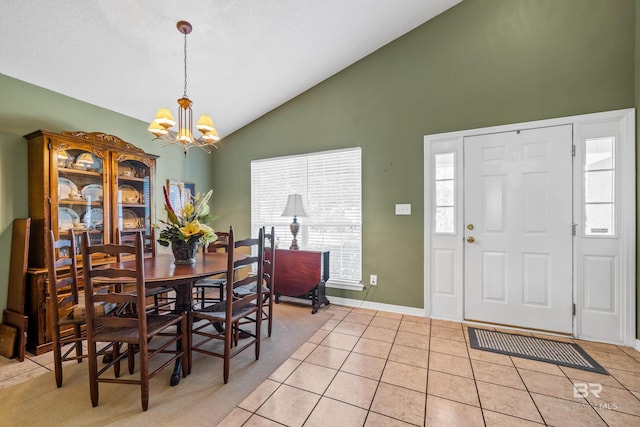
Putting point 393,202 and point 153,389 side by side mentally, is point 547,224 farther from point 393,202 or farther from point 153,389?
point 153,389

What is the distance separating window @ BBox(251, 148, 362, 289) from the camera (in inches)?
135

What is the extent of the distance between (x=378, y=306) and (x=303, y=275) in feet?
3.18

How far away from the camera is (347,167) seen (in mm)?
3463

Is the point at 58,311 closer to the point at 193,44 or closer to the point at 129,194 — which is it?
the point at 129,194

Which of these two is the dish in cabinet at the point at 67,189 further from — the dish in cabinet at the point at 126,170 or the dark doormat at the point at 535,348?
the dark doormat at the point at 535,348

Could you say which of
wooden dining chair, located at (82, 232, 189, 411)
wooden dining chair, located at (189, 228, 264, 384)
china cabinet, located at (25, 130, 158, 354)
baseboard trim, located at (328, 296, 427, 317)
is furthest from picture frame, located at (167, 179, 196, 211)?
baseboard trim, located at (328, 296, 427, 317)

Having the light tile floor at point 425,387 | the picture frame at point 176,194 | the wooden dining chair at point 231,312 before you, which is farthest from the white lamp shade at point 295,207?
the light tile floor at point 425,387

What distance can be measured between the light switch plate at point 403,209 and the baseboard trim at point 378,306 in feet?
3.54

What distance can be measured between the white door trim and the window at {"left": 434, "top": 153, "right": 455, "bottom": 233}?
0.17ft

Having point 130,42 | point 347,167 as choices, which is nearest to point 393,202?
point 347,167

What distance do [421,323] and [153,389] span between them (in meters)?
2.43

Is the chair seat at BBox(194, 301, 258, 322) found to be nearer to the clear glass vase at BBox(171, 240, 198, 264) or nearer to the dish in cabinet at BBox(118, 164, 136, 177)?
the clear glass vase at BBox(171, 240, 198, 264)

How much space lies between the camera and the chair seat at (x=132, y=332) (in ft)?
5.22

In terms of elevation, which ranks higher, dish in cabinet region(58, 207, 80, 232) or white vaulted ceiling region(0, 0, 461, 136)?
white vaulted ceiling region(0, 0, 461, 136)
